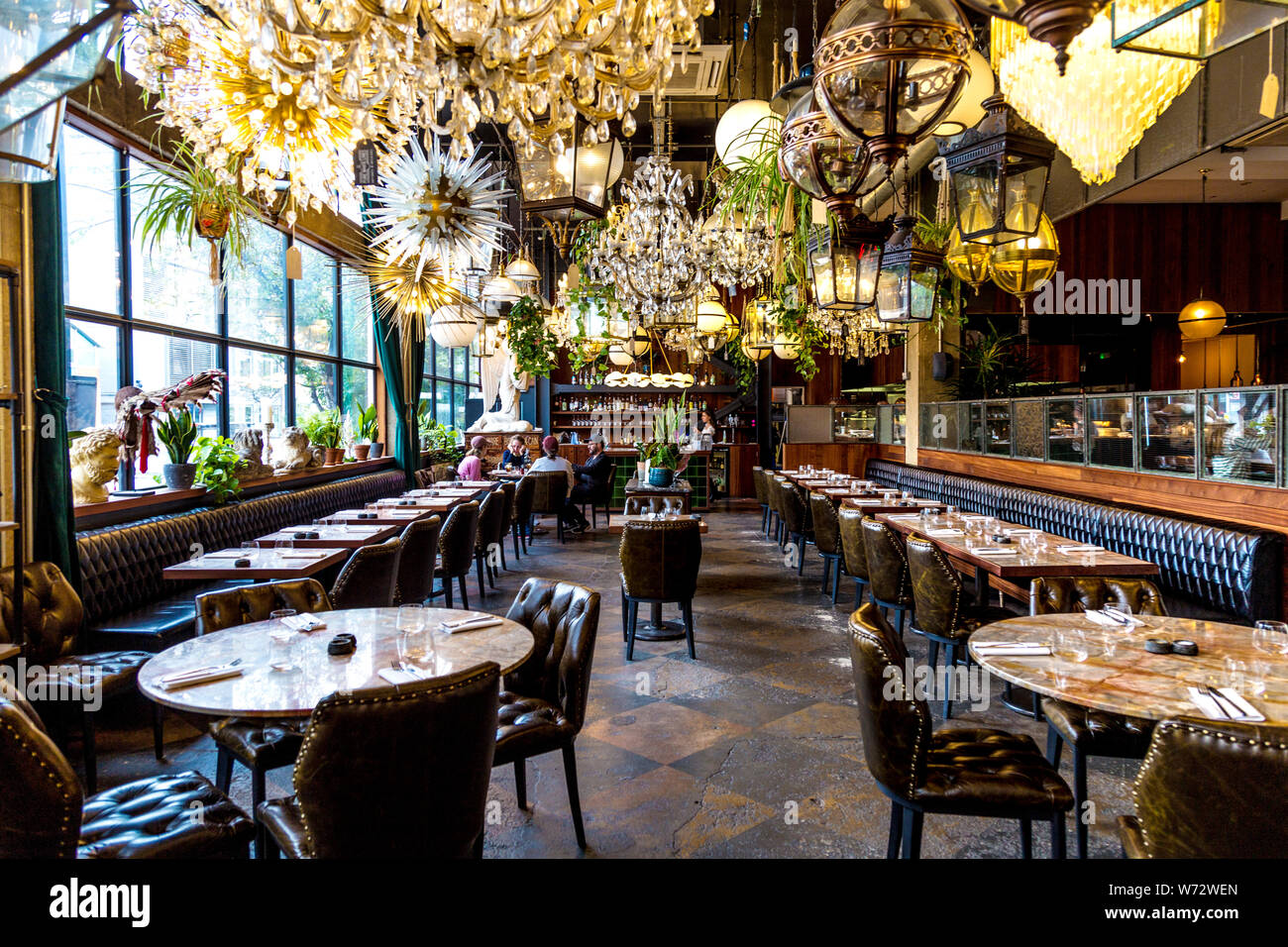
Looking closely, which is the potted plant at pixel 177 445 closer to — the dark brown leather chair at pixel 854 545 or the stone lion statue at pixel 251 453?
the stone lion statue at pixel 251 453

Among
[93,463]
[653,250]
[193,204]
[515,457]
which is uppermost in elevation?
[653,250]

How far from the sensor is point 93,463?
4434 mm

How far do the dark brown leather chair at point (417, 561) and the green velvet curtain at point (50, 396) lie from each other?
167cm

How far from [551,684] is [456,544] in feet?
9.92

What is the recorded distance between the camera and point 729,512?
1234 centimetres

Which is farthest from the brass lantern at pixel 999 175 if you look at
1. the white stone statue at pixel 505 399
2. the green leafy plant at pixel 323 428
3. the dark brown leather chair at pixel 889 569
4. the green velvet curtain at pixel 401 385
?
the white stone statue at pixel 505 399

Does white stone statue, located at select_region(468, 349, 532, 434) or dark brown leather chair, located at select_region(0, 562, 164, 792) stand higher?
white stone statue, located at select_region(468, 349, 532, 434)

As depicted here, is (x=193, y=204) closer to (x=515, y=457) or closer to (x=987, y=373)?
(x=515, y=457)

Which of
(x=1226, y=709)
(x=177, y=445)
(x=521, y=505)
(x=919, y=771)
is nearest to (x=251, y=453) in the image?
(x=177, y=445)

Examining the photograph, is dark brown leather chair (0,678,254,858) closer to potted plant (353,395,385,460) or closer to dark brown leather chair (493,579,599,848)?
dark brown leather chair (493,579,599,848)

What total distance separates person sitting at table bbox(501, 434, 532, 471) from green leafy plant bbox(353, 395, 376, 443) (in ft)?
6.94

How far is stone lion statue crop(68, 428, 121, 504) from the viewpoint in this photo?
14.4 feet

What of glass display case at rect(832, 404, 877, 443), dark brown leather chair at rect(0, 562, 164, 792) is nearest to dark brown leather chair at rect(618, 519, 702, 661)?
dark brown leather chair at rect(0, 562, 164, 792)
